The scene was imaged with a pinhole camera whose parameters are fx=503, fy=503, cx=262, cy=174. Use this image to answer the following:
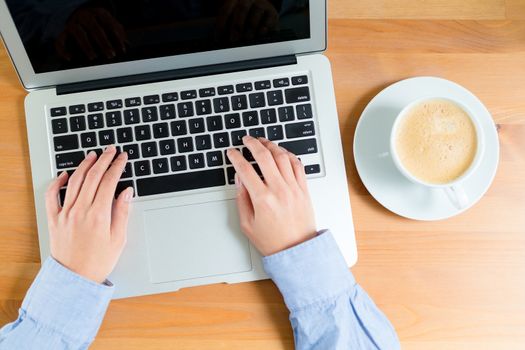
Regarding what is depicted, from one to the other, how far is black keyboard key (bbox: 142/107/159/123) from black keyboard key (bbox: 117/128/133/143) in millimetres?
25

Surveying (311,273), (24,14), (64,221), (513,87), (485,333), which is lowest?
(485,333)

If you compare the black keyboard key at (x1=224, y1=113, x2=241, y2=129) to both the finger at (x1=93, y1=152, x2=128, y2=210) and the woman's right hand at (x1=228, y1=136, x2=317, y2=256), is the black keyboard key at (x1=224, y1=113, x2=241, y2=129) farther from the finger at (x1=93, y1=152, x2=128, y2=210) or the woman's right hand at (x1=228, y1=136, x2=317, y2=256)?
the finger at (x1=93, y1=152, x2=128, y2=210)

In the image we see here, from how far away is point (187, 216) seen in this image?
2.17 feet

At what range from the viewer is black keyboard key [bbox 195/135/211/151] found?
0.67 m

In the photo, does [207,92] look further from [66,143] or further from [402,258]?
[402,258]

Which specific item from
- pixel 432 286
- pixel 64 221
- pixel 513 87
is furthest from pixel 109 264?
pixel 513 87

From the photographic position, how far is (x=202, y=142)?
667 millimetres

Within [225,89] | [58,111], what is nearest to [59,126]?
[58,111]

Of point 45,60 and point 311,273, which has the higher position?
point 45,60

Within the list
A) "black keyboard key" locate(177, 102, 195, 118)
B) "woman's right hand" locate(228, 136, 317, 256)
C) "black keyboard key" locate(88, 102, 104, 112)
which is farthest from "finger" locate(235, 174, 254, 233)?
"black keyboard key" locate(88, 102, 104, 112)

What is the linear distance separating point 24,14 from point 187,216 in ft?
1.01

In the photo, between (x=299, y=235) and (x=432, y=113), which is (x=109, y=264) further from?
Answer: (x=432, y=113)

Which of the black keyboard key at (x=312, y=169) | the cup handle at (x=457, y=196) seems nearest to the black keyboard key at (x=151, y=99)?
the black keyboard key at (x=312, y=169)

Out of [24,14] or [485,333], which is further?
[485,333]
